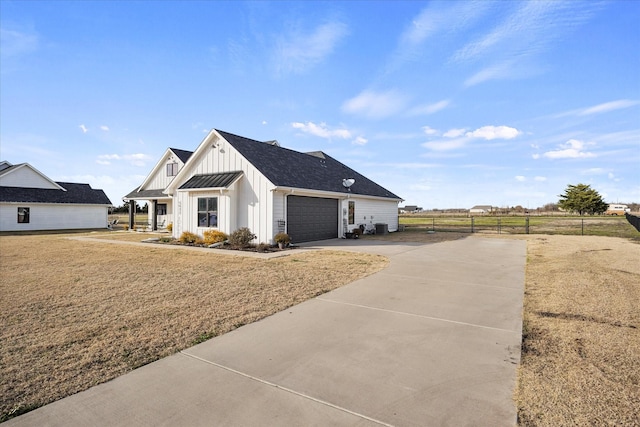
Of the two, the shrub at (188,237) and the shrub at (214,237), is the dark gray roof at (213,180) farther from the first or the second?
the shrub at (188,237)

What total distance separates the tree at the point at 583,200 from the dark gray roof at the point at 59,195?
89.1 metres

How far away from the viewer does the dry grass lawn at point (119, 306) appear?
10.9ft

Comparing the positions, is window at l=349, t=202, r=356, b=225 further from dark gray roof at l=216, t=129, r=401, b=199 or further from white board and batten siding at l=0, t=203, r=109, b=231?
white board and batten siding at l=0, t=203, r=109, b=231

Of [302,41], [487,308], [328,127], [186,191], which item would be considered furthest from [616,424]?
[328,127]

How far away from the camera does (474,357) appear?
3748mm

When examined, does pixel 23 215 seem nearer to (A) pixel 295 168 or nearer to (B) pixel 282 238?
(A) pixel 295 168

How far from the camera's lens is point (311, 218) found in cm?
1716

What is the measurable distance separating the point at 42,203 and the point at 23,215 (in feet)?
5.19

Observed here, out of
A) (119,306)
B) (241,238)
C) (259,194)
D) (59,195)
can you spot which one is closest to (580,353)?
(119,306)

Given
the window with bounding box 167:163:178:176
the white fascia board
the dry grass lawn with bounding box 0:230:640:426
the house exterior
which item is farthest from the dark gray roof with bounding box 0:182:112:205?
the white fascia board

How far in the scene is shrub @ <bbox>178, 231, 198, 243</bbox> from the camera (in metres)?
16.0

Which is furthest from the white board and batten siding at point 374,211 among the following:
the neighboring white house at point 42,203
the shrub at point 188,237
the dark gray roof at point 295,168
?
the neighboring white house at point 42,203

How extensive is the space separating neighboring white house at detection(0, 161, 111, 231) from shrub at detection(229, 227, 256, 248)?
77.0 ft

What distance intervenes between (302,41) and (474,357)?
13.2 meters
